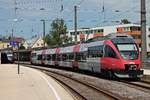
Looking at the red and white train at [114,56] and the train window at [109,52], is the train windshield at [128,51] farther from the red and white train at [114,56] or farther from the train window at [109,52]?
the train window at [109,52]

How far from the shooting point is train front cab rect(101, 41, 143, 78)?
105ft

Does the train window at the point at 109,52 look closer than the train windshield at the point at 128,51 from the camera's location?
No

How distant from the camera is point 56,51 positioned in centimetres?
6412

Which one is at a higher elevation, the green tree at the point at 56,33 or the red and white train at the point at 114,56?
the green tree at the point at 56,33

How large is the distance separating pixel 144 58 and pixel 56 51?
23592mm

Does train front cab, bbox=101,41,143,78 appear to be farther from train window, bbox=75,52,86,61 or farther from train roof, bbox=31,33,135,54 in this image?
train window, bbox=75,52,86,61

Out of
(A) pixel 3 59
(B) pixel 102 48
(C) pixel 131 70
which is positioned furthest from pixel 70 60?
(A) pixel 3 59

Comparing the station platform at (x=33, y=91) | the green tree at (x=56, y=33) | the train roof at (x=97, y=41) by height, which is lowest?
the station platform at (x=33, y=91)

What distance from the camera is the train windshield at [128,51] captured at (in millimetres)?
32344

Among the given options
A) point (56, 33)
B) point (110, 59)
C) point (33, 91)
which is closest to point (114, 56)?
point (110, 59)

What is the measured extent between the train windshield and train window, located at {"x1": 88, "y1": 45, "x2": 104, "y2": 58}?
2.56 metres

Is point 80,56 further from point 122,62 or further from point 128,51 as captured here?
point 122,62

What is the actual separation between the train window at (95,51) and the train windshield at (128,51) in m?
2.56

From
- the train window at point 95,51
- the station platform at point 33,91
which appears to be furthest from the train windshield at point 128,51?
the station platform at point 33,91
